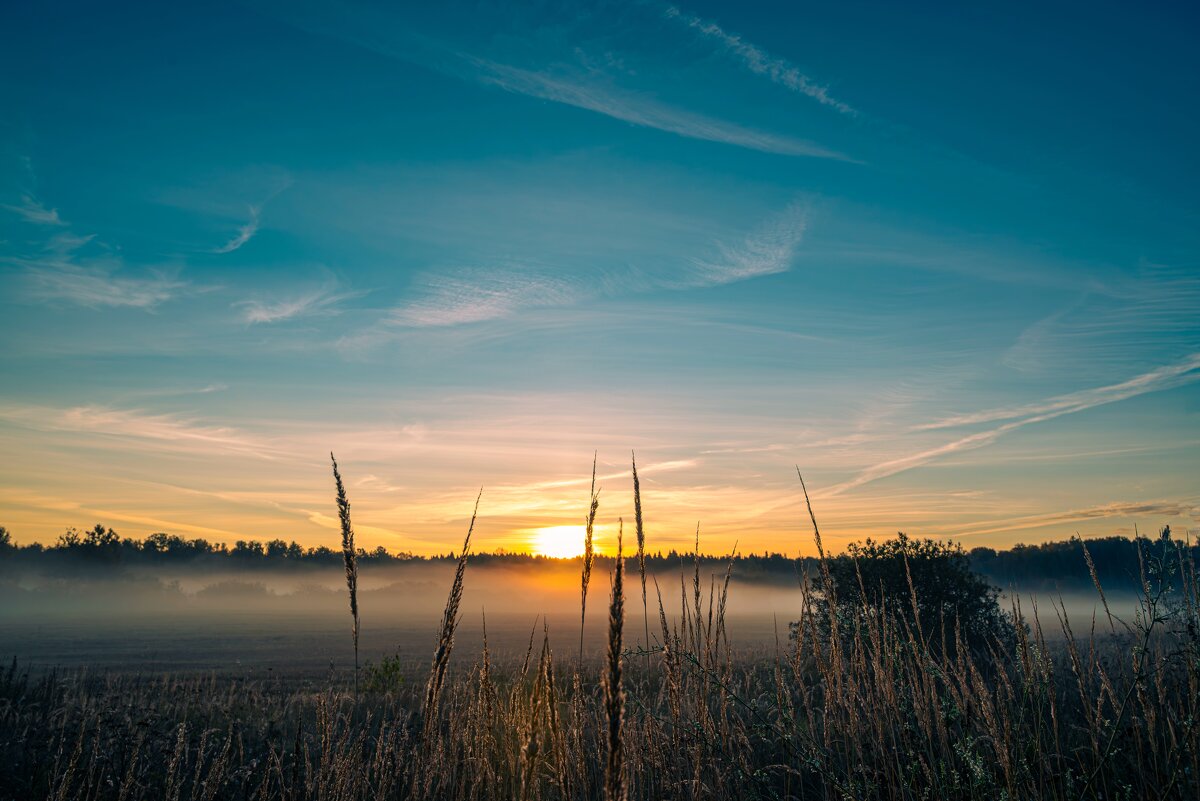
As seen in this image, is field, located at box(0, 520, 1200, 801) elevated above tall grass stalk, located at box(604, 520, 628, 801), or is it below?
below

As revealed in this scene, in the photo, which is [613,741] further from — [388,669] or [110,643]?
[110,643]

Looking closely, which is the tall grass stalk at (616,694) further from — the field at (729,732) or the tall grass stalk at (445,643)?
the tall grass stalk at (445,643)

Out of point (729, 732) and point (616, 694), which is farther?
point (729, 732)

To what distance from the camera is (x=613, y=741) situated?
4.58ft

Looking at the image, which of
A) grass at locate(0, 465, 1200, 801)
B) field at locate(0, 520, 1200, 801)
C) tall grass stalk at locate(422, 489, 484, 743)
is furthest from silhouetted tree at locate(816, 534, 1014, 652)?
tall grass stalk at locate(422, 489, 484, 743)

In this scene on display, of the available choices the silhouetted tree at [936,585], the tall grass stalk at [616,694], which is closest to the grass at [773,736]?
the tall grass stalk at [616,694]

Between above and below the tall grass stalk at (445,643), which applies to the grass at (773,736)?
below

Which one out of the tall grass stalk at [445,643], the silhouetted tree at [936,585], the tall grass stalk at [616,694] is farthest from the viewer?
the silhouetted tree at [936,585]

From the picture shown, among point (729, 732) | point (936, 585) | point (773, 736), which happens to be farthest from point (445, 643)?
point (936, 585)

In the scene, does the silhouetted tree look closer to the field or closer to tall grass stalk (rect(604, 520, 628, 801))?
the field

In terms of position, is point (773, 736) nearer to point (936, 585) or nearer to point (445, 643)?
point (445, 643)

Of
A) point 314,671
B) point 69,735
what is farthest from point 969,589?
point 314,671

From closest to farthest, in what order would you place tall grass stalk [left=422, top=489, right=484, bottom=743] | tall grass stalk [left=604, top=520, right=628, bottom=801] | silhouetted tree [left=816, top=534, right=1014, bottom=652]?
1. tall grass stalk [left=604, top=520, right=628, bottom=801]
2. tall grass stalk [left=422, top=489, right=484, bottom=743]
3. silhouetted tree [left=816, top=534, right=1014, bottom=652]

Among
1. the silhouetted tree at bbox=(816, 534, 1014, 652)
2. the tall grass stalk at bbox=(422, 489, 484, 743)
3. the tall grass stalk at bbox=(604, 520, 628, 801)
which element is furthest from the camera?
the silhouetted tree at bbox=(816, 534, 1014, 652)
